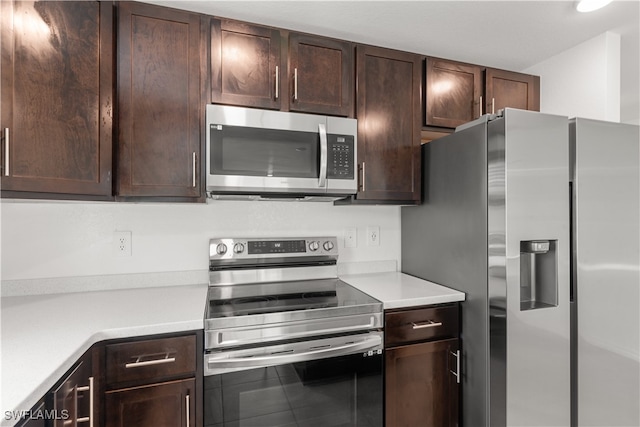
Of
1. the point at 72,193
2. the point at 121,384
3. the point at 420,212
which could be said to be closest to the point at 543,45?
the point at 420,212

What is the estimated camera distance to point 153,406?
1.26 metres

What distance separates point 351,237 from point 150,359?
1.33 m

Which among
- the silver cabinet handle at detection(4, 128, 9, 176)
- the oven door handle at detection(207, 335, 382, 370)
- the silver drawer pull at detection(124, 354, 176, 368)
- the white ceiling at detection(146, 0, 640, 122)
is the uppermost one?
the white ceiling at detection(146, 0, 640, 122)

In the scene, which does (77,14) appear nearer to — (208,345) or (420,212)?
(208,345)

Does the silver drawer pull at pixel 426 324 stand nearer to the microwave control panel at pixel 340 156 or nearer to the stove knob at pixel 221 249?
the microwave control panel at pixel 340 156

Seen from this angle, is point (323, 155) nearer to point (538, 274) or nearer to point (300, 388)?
point (300, 388)

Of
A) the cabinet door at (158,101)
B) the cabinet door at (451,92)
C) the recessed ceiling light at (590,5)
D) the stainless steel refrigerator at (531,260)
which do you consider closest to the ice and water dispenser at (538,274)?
the stainless steel refrigerator at (531,260)

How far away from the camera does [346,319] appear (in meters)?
1.50

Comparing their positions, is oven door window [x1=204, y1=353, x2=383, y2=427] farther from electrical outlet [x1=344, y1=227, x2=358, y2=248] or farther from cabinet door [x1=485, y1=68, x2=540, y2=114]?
cabinet door [x1=485, y1=68, x2=540, y2=114]

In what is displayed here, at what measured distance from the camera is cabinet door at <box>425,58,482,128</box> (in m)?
2.02

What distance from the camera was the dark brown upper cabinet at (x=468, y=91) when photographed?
2023 mm

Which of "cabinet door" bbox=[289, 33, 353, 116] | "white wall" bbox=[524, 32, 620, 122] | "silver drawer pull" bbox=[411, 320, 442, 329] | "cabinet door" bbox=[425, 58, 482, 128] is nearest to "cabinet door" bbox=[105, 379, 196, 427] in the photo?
"silver drawer pull" bbox=[411, 320, 442, 329]

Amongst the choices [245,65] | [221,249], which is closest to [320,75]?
[245,65]

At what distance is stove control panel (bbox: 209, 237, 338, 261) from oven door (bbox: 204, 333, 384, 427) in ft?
2.10
